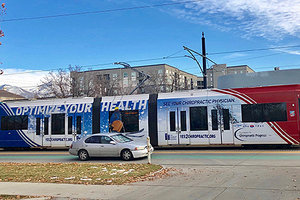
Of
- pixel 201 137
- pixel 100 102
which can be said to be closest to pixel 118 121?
pixel 100 102

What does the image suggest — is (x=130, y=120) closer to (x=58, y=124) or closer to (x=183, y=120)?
(x=183, y=120)

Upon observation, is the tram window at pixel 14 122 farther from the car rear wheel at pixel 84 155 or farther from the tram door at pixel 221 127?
the tram door at pixel 221 127

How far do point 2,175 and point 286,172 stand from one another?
33.5 ft

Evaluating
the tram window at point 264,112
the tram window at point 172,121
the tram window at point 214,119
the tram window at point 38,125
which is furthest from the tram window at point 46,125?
the tram window at point 264,112

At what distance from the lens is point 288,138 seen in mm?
16703

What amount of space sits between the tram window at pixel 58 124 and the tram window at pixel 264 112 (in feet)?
40.1

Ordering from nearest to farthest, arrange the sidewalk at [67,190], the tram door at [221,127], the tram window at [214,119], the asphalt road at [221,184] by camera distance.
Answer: the asphalt road at [221,184], the sidewalk at [67,190], the tram door at [221,127], the tram window at [214,119]

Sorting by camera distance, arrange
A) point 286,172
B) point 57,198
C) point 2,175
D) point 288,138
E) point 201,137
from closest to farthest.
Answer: point 57,198
point 286,172
point 2,175
point 288,138
point 201,137

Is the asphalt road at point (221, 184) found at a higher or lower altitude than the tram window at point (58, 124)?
lower

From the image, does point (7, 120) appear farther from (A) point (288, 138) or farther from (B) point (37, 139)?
(A) point (288, 138)

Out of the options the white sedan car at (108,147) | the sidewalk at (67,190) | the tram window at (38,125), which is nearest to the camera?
the sidewalk at (67,190)

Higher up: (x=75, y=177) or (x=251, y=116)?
(x=251, y=116)

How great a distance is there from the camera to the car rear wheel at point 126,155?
15164 mm

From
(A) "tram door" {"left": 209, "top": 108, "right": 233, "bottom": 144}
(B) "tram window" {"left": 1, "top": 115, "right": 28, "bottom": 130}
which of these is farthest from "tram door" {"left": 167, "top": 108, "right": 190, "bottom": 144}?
(B) "tram window" {"left": 1, "top": 115, "right": 28, "bottom": 130}
